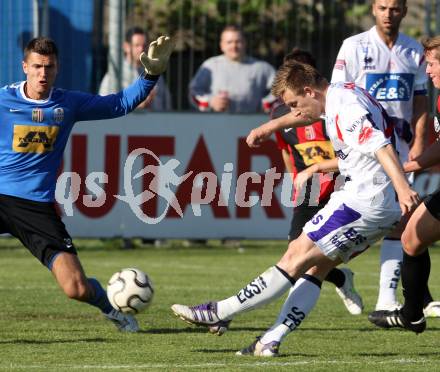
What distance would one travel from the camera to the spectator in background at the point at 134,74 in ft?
52.7

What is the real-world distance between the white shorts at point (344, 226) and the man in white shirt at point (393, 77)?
7.52 feet

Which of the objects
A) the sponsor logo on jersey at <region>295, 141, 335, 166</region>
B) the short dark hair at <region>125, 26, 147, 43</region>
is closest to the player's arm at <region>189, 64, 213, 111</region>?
the short dark hair at <region>125, 26, 147, 43</region>

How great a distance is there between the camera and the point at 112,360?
769cm

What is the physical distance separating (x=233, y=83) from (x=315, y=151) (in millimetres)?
5977

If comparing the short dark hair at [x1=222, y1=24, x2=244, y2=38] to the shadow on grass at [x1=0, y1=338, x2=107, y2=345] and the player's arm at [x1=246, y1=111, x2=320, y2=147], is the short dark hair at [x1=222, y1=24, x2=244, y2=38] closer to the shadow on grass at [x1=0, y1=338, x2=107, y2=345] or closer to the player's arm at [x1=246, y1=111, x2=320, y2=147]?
the player's arm at [x1=246, y1=111, x2=320, y2=147]

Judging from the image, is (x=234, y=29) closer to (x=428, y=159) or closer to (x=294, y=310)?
(x=428, y=159)

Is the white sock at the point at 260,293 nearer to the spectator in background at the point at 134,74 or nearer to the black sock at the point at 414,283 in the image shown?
the black sock at the point at 414,283

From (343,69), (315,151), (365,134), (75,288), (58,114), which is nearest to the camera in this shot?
(365,134)

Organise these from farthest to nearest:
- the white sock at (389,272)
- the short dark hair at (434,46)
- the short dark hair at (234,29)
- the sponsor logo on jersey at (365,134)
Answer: the short dark hair at (234,29) → the white sock at (389,272) → the short dark hair at (434,46) → the sponsor logo on jersey at (365,134)

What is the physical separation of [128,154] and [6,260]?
1.96 metres

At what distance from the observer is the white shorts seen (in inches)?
298

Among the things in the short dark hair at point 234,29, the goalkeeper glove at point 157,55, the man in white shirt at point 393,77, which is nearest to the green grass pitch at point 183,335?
the man in white shirt at point 393,77

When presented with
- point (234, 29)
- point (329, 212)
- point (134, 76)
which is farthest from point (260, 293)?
point (134, 76)

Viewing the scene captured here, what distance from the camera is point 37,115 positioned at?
9.16m
